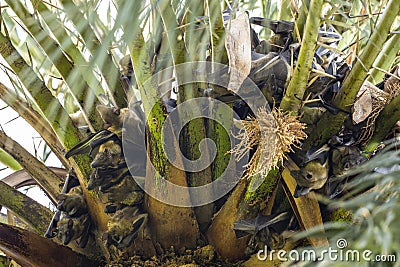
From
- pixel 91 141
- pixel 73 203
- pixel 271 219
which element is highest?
pixel 91 141

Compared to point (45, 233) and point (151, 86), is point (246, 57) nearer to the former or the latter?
point (151, 86)

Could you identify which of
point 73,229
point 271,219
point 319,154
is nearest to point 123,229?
point 73,229

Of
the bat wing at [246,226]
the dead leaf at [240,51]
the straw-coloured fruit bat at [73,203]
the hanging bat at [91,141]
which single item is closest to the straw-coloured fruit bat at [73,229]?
the straw-coloured fruit bat at [73,203]

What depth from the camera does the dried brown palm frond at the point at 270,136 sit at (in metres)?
0.83

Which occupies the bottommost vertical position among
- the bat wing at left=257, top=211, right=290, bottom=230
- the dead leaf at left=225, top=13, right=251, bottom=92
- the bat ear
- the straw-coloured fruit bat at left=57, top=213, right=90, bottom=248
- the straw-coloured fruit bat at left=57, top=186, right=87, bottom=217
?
the bat wing at left=257, top=211, right=290, bottom=230

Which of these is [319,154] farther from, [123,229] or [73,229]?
[73,229]

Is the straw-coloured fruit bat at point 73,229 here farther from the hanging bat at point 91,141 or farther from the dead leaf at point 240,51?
the dead leaf at point 240,51

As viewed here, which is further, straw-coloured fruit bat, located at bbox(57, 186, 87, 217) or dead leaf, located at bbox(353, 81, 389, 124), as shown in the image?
straw-coloured fruit bat, located at bbox(57, 186, 87, 217)

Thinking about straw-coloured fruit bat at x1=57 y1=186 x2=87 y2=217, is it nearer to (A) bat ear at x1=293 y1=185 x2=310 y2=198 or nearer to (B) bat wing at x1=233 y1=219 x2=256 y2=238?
(B) bat wing at x1=233 y1=219 x2=256 y2=238

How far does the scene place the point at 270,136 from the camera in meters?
0.84

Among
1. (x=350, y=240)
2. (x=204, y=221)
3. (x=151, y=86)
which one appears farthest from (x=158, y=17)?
(x=350, y=240)

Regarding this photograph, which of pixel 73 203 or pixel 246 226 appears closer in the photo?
pixel 246 226

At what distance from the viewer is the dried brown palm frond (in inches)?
32.6

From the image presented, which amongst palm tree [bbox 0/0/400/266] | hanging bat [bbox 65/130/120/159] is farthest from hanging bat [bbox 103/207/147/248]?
hanging bat [bbox 65/130/120/159]
